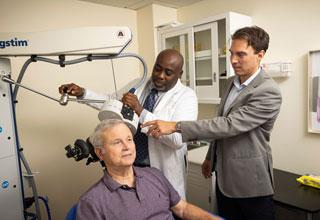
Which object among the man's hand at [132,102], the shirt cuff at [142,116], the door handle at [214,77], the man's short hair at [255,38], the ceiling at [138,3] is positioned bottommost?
the shirt cuff at [142,116]

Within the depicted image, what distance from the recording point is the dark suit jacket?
126cm

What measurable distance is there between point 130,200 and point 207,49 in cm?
171

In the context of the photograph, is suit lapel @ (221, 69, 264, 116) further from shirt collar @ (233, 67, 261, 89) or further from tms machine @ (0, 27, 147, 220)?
tms machine @ (0, 27, 147, 220)

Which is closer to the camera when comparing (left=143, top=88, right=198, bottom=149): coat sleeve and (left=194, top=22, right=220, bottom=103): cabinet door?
(left=143, top=88, right=198, bottom=149): coat sleeve

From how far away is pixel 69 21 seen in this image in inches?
99.0

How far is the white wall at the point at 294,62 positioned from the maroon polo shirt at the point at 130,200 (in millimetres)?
1302

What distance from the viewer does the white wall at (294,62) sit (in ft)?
6.66

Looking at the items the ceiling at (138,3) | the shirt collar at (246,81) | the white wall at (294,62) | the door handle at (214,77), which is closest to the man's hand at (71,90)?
the shirt collar at (246,81)

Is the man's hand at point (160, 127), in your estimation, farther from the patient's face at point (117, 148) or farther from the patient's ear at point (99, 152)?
the patient's ear at point (99, 152)

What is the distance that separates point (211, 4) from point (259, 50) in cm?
157

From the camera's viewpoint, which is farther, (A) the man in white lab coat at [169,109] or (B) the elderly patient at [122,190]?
(A) the man in white lab coat at [169,109]

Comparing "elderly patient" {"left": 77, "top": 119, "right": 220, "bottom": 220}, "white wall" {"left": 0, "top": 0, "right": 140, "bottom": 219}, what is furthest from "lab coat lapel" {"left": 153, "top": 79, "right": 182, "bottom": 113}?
"white wall" {"left": 0, "top": 0, "right": 140, "bottom": 219}

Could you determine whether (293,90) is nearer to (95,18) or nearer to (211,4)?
(211,4)

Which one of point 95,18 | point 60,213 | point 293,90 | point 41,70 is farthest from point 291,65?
point 60,213
